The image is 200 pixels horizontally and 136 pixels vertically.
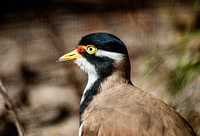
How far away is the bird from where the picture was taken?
2.03 metres

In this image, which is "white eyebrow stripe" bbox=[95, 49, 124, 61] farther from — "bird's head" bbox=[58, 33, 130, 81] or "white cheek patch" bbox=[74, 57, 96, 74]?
"white cheek patch" bbox=[74, 57, 96, 74]

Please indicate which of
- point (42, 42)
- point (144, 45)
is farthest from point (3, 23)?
point (144, 45)

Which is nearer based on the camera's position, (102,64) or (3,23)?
(102,64)

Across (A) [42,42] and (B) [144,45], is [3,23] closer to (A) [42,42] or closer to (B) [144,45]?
(A) [42,42]

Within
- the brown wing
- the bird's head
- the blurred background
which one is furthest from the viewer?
the blurred background

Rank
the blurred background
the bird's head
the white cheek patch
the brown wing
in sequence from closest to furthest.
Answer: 1. the brown wing
2. the bird's head
3. the white cheek patch
4. the blurred background

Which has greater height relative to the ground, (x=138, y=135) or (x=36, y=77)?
(x=138, y=135)

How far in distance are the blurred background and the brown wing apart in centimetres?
199

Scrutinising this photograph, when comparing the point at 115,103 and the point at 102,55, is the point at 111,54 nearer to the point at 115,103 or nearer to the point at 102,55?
the point at 102,55

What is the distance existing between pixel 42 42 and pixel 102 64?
216cm

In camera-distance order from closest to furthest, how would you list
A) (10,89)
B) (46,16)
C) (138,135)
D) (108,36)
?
(138,135) < (108,36) < (10,89) < (46,16)

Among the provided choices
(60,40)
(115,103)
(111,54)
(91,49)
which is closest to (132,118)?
(115,103)

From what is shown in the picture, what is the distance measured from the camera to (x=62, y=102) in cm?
435

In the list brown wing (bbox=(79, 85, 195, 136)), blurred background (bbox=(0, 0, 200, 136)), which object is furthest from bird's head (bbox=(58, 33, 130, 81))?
blurred background (bbox=(0, 0, 200, 136))
